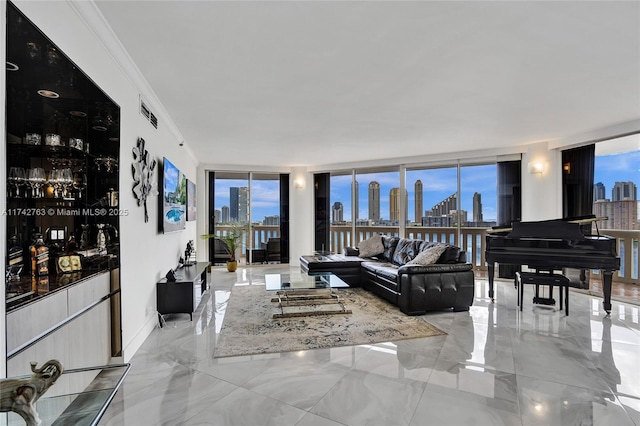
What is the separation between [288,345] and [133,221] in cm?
177

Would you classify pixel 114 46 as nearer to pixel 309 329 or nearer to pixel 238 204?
pixel 309 329

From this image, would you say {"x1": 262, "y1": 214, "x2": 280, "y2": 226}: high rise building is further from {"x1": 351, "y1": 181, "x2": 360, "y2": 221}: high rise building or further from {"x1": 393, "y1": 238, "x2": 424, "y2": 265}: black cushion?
{"x1": 393, "y1": 238, "x2": 424, "y2": 265}: black cushion

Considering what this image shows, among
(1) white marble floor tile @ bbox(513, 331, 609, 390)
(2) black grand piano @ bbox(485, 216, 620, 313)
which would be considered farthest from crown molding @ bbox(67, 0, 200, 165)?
(2) black grand piano @ bbox(485, 216, 620, 313)

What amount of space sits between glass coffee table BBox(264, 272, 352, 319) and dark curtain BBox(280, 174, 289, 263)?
Answer: 335 cm

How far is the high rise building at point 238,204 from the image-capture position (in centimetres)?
761

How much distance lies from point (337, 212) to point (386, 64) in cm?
524

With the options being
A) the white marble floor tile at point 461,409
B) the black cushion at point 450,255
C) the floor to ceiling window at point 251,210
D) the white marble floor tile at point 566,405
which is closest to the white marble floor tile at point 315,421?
the white marble floor tile at point 461,409

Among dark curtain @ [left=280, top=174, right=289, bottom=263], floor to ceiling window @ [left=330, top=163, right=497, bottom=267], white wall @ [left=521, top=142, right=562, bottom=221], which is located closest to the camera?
white wall @ [left=521, top=142, right=562, bottom=221]

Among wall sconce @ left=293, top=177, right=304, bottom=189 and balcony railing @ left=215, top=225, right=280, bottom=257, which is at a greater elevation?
wall sconce @ left=293, top=177, right=304, bottom=189

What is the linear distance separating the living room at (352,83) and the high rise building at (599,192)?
476mm

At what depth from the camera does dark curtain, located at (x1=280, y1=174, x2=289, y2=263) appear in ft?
25.8

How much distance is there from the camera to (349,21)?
2000mm

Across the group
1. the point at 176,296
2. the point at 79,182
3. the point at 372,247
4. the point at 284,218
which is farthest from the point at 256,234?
the point at 79,182

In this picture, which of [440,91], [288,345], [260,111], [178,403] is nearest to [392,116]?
[440,91]
